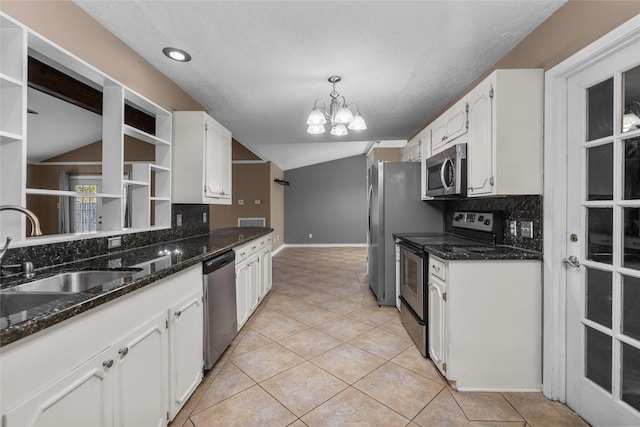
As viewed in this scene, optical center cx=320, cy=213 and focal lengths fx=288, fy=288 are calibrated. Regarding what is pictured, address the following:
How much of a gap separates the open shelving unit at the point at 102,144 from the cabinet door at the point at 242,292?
770 millimetres

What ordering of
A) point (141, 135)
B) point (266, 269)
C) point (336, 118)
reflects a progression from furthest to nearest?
point (266, 269), point (336, 118), point (141, 135)

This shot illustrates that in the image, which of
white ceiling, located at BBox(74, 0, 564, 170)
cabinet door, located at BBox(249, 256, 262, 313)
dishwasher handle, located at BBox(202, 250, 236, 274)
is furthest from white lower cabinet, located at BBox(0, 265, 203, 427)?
white ceiling, located at BBox(74, 0, 564, 170)

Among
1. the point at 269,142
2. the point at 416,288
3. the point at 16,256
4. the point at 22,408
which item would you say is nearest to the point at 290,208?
the point at 269,142

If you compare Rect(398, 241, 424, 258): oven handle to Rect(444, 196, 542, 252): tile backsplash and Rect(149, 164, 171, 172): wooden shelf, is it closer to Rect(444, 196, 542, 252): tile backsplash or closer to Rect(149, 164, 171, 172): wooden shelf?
Rect(444, 196, 542, 252): tile backsplash

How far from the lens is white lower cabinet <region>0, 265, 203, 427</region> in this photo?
78cm

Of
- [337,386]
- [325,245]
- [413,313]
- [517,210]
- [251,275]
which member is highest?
[517,210]

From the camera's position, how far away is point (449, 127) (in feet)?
7.93

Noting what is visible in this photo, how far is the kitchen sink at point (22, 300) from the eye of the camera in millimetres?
1104

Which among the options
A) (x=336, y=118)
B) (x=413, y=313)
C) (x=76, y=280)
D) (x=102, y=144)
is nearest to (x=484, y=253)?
(x=413, y=313)

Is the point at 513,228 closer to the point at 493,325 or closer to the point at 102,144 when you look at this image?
the point at 493,325

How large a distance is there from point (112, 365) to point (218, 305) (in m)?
1.02

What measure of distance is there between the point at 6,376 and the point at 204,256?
3.81 ft

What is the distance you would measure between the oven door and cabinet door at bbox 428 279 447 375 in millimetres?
138

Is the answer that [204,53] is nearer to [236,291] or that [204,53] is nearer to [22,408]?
[236,291]
